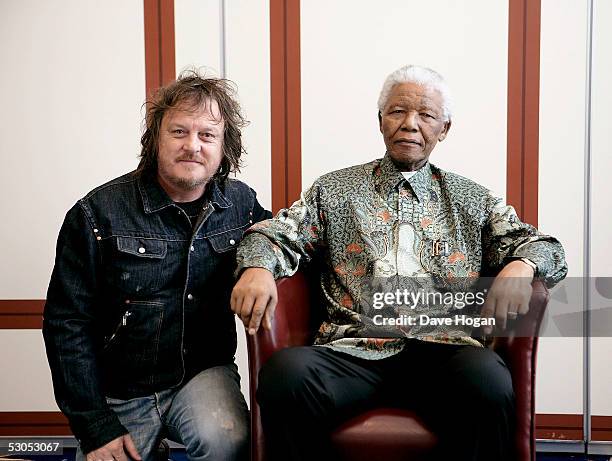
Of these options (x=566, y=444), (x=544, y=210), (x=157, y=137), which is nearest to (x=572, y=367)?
(x=566, y=444)

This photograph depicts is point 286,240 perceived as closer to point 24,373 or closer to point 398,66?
point 398,66

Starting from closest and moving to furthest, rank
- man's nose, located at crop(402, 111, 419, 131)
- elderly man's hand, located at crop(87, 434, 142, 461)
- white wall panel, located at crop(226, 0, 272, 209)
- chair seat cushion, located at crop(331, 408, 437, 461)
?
1. chair seat cushion, located at crop(331, 408, 437, 461)
2. elderly man's hand, located at crop(87, 434, 142, 461)
3. man's nose, located at crop(402, 111, 419, 131)
4. white wall panel, located at crop(226, 0, 272, 209)

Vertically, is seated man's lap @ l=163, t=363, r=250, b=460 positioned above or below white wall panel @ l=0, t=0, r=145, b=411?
below

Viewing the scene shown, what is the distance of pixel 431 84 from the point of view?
2.06 metres

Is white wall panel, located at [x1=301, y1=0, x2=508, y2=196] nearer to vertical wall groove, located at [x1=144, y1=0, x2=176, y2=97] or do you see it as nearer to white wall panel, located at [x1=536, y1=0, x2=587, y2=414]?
white wall panel, located at [x1=536, y1=0, x2=587, y2=414]

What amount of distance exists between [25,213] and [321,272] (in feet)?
5.09

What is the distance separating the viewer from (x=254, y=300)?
→ 1694 mm

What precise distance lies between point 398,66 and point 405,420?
5.41 ft

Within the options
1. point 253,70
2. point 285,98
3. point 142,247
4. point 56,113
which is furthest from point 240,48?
point 142,247

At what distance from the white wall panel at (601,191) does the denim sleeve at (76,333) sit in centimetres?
206

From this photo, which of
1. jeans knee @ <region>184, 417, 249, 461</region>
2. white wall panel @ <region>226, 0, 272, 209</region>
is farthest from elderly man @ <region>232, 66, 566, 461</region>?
white wall panel @ <region>226, 0, 272, 209</region>

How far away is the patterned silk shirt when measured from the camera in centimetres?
193

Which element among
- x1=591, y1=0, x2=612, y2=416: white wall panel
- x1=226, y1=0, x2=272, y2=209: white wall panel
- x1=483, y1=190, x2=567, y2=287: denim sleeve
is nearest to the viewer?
x1=483, y1=190, x2=567, y2=287: denim sleeve

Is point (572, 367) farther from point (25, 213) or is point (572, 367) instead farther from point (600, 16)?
point (25, 213)
